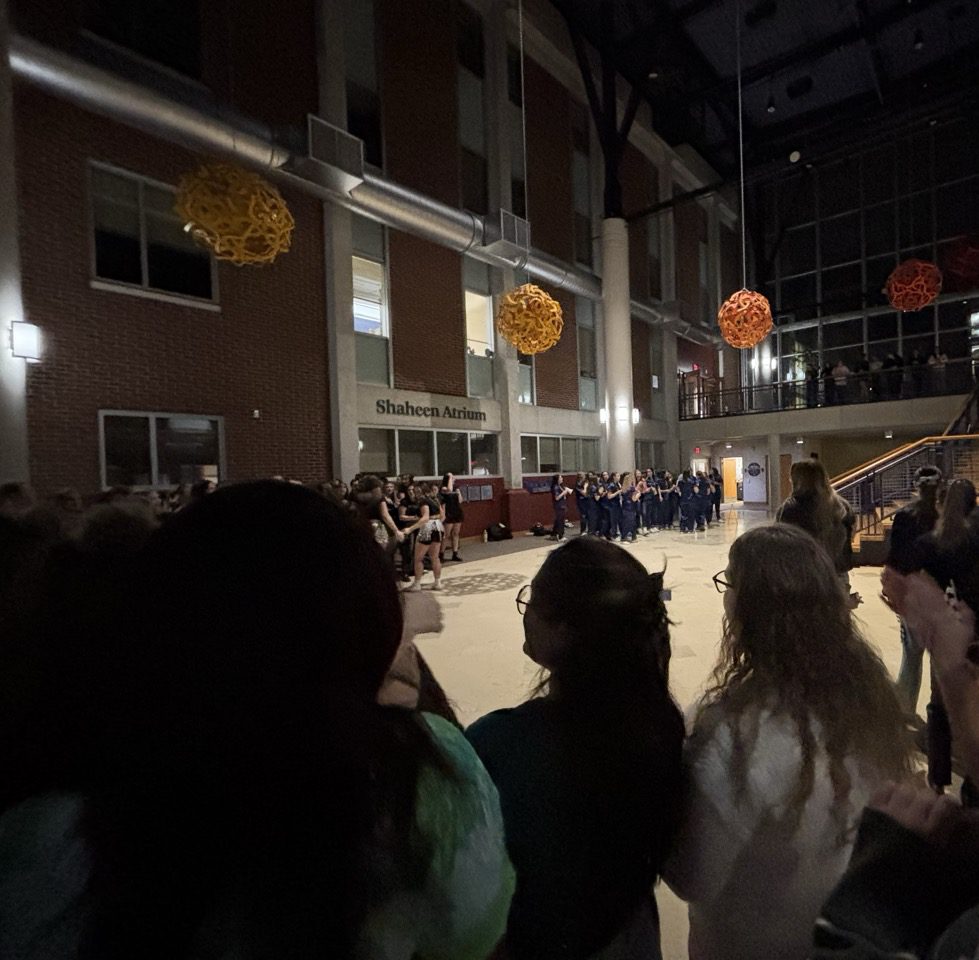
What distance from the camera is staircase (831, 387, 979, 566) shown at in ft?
33.1

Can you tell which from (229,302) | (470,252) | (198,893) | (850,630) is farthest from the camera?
(470,252)

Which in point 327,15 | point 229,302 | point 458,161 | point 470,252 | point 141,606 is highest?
point 327,15

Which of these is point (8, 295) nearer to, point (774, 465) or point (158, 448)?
point (158, 448)

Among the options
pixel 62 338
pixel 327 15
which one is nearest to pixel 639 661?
pixel 62 338

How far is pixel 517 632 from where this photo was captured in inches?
217

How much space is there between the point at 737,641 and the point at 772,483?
64.5ft

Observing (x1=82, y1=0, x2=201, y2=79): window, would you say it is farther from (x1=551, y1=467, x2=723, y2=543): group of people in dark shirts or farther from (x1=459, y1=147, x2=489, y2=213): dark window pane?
(x1=551, y1=467, x2=723, y2=543): group of people in dark shirts

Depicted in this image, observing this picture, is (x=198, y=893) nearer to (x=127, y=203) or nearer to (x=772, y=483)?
(x=127, y=203)

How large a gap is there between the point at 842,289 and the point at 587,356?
12.0 meters

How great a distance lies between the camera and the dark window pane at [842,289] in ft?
68.9

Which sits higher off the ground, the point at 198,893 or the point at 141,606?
the point at 141,606

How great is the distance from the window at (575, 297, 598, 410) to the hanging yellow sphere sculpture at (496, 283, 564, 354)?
790 centimetres

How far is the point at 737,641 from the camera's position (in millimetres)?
1333

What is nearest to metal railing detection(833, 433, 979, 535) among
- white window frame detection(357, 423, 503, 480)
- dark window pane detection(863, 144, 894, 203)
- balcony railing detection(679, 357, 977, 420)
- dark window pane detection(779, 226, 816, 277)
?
balcony railing detection(679, 357, 977, 420)
